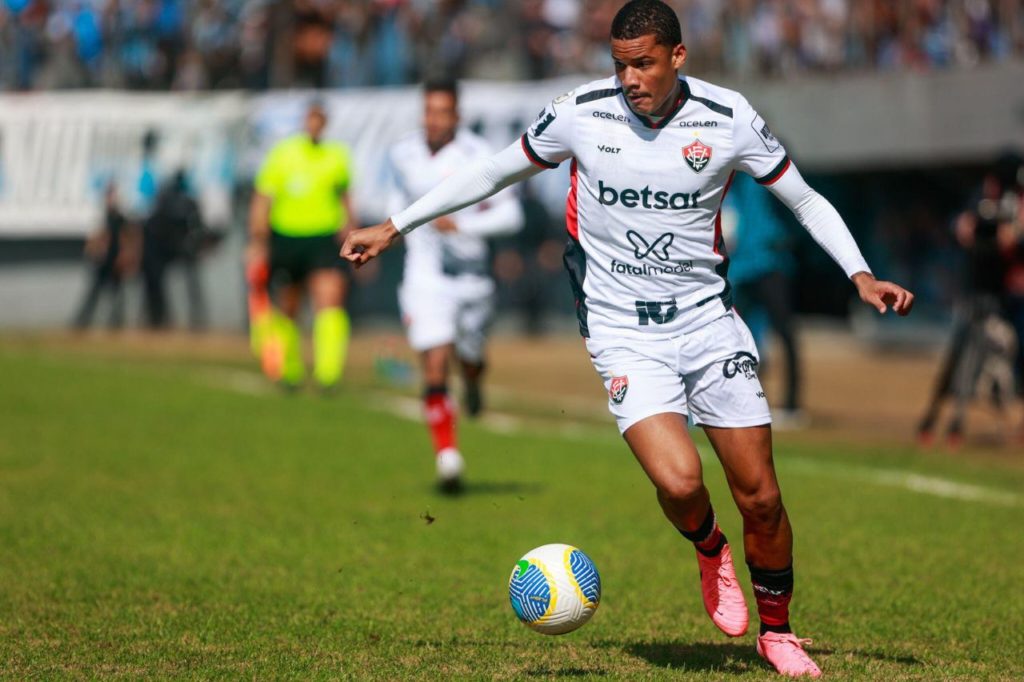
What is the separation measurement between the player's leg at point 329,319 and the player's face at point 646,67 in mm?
10611

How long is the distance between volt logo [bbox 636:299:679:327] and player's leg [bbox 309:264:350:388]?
408 inches

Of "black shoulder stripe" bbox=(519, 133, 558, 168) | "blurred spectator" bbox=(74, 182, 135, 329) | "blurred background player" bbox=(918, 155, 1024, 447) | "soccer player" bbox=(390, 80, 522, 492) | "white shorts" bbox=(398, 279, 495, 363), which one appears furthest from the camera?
"blurred spectator" bbox=(74, 182, 135, 329)

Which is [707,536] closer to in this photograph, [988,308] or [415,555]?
[415,555]

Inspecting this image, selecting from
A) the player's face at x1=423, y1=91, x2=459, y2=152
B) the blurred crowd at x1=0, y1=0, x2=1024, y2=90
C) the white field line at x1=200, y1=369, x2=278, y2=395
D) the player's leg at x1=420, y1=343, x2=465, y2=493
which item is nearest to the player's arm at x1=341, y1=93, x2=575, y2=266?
the player's leg at x1=420, y1=343, x2=465, y2=493

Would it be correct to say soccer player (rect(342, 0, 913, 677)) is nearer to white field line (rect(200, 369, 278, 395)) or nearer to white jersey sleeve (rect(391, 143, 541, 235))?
white jersey sleeve (rect(391, 143, 541, 235))

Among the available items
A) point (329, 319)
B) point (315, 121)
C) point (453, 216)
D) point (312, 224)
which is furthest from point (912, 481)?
point (312, 224)

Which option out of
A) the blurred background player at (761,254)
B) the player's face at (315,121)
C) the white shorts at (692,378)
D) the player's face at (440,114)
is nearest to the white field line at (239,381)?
the player's face at (315,121)

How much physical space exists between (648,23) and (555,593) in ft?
6.61

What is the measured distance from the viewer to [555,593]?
595 cm

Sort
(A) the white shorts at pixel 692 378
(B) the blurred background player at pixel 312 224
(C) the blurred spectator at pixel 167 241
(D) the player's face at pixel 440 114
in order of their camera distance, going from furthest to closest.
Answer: (C) the blurred spectator at pixel 167 241 → (B) the blurred background player at pixel 312 224 → (D) the player's face at pixel 440 114 → (A) the white shorts at pixel 692 378

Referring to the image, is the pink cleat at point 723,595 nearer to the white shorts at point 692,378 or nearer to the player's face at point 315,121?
the white shorts at point 692,378

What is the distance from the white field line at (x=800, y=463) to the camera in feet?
36.4

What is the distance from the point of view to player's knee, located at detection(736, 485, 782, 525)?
5992 millimetres

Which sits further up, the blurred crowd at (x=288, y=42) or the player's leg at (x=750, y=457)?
the blurred crowd at (x=288, y=42)
